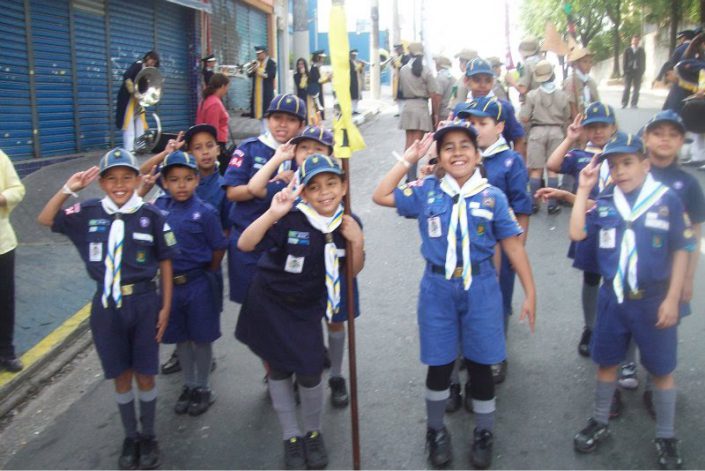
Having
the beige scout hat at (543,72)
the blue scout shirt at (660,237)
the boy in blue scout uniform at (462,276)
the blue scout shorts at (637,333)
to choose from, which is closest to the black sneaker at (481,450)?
the boy in blue scout uniform at (462,276)

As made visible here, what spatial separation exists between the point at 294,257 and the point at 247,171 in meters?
1.11

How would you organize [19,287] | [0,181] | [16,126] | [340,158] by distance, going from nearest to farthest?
[340,158] < [0,181] < [19,287] < [16,126]

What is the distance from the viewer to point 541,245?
26.5 ft

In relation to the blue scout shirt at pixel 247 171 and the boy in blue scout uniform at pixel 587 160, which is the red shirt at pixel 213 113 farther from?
the boy in blue scout uniform at pixel 587 160

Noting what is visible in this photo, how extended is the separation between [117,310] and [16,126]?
8022mm

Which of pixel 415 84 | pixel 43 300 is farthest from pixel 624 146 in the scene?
pixel 415 84

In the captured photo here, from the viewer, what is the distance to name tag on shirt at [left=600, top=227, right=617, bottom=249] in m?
3.92

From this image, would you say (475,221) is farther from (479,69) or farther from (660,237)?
(479,69)

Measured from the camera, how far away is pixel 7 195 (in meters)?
4.86

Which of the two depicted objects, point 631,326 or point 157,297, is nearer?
point 631,326

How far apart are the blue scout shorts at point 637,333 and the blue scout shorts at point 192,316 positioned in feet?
7.50

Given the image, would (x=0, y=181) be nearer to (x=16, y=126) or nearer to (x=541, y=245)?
(x=541, y=245)

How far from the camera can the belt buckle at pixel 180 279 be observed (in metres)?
4.61

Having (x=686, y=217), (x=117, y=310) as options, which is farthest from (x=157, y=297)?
(x=686, y=217)
